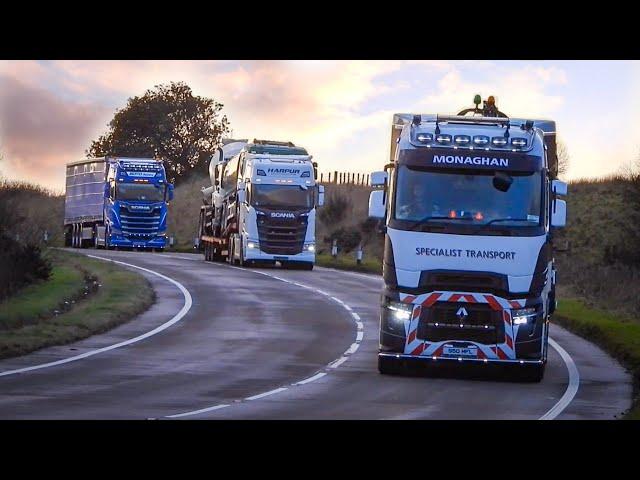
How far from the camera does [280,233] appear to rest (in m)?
50.9

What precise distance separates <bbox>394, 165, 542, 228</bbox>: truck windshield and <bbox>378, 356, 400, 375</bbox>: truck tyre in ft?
7.60

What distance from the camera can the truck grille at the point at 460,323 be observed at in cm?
2158

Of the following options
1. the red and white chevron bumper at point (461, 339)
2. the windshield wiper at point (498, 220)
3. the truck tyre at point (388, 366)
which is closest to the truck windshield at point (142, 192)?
the truck tyre at point (388, 366)

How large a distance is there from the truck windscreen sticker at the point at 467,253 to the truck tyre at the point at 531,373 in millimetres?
1765

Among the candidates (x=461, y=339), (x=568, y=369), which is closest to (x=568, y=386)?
(x=461, y=339)

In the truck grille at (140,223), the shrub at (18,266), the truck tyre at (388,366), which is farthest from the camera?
the truck grille at (140,223)

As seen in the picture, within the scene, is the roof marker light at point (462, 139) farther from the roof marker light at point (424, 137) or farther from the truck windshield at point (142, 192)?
the truck windshield at point (142, 192)

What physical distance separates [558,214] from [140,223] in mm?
47536

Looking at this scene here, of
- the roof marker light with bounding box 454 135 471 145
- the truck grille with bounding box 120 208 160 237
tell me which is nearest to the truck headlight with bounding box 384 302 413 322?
the roof marker light with bounding box 454 135 471 145
